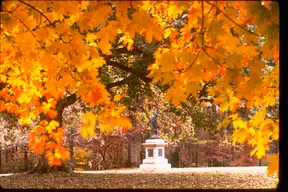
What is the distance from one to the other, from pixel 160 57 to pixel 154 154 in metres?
15.6

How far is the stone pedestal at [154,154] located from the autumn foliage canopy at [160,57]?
1440 cm

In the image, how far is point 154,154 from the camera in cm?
1894

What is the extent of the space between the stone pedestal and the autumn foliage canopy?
1440cm

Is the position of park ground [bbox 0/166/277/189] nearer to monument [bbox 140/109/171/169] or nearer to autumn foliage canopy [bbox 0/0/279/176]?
autumn foliage canopy [bbox 0/0/279/176]

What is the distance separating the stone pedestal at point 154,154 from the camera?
1866 cm

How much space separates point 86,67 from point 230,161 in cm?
2285

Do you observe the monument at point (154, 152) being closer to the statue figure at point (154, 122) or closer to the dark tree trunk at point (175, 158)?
the statue figure at point (154, 122)

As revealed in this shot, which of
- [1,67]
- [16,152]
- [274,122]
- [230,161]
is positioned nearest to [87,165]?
[16,152]

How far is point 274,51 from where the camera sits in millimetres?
2539

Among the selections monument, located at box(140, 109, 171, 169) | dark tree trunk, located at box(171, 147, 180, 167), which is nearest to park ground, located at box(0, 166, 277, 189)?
monument, located at box(140, 109, 171, 169)

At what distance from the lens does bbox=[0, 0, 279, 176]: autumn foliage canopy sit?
2602 mm

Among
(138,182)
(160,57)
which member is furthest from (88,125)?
(138,182)

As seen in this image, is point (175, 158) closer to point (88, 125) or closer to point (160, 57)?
point (160, 57)

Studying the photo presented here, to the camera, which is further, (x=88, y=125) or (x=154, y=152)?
(x=154, y=152)
